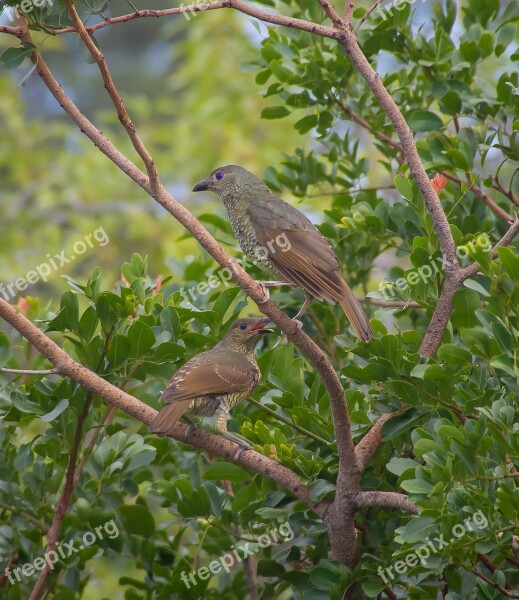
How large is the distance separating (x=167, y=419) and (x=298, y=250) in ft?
4.33

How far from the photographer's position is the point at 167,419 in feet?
11.8

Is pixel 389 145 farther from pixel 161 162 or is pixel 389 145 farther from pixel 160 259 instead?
pixel 161 162

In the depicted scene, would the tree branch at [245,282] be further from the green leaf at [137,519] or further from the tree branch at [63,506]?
the green leaf at [137,519]

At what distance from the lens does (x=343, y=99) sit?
4.66 m

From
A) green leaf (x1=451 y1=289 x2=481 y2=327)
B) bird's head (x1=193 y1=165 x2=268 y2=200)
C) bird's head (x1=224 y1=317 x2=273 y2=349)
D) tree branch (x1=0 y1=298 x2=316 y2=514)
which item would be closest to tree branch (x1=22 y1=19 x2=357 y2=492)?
tree branch (x1=0 y1=298 x2=316 y2=514)

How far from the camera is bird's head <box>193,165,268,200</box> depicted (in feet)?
17.6

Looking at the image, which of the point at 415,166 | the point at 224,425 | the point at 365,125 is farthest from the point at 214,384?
the point at 365,125

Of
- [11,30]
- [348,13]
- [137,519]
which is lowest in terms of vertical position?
[137,519]

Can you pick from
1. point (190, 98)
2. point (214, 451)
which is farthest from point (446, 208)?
point (190, 98)

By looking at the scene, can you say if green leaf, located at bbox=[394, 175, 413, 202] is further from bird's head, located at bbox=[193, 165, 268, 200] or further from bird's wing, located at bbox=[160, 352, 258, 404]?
bird's head, located at bbox=[193, 165, 268, 200]

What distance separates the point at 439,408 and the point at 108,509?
1694mm

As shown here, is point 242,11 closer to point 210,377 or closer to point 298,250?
point 298,250

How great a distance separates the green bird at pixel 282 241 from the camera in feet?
13.8

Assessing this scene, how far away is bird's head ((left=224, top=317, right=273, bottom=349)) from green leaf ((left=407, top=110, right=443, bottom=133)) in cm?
123
